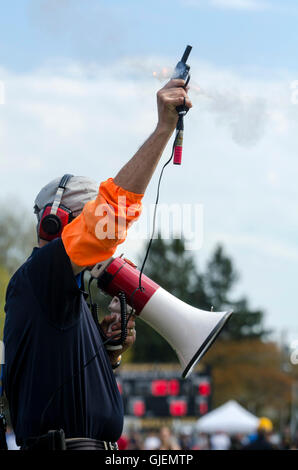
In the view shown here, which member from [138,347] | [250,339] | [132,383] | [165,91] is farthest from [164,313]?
[250,339]

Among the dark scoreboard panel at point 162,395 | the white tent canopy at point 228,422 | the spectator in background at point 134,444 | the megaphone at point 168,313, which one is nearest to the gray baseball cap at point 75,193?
the megaphone at point 168,313

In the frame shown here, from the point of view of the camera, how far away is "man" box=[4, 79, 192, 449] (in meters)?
2.74

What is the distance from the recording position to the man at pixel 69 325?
2.74 metres

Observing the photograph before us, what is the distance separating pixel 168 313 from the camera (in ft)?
11.4

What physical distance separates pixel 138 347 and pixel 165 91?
A: 2415 inches

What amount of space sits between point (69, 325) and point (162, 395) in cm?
2162

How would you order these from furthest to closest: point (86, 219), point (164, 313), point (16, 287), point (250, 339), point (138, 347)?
point (250, 339) → point (138, 347) → point (164, 313) → point (16, 287) → point (86, 219)

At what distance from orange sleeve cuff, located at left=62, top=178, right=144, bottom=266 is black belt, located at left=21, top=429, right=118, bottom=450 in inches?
25.5

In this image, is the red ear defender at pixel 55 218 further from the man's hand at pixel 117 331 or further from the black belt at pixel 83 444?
the black belt at pixel 83 444

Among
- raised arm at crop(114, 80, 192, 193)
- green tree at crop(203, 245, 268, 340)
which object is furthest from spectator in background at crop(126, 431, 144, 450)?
green tree at crop(203, 245, 268, 340)

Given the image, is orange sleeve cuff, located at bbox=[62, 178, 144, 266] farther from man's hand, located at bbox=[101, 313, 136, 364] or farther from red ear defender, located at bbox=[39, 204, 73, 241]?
man's hand, located at bbox=[101, 313, 136, 364]

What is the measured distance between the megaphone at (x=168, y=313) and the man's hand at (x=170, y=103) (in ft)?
3.15
